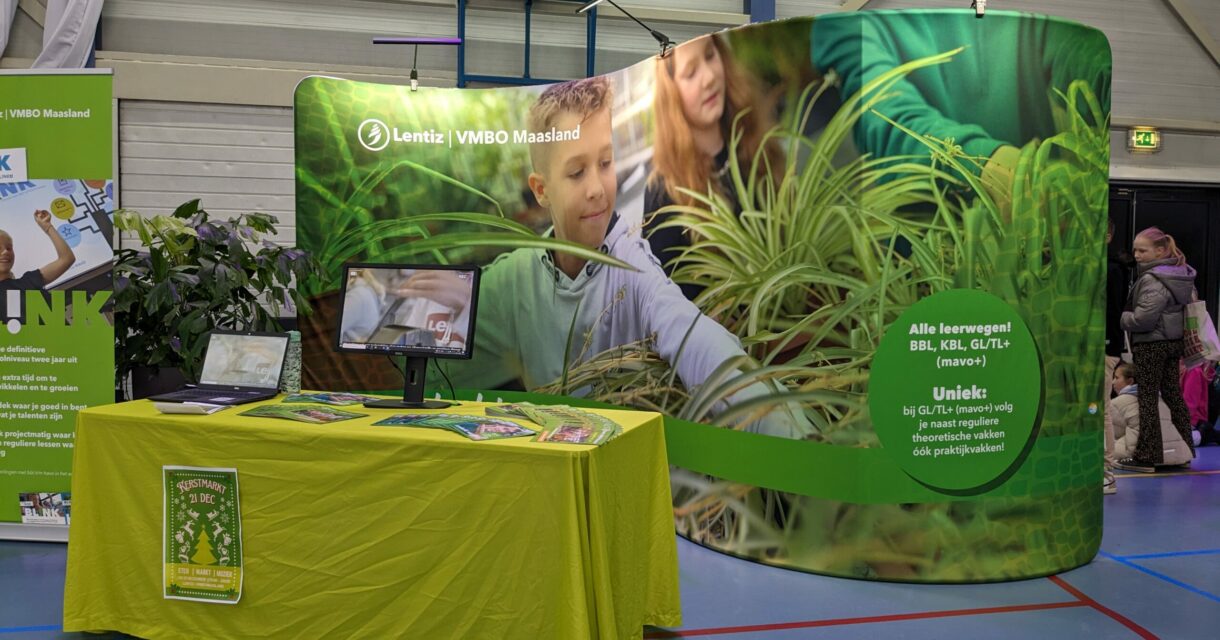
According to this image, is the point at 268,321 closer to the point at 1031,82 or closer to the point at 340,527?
the point at 340,527

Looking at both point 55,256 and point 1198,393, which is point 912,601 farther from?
point 1198,393

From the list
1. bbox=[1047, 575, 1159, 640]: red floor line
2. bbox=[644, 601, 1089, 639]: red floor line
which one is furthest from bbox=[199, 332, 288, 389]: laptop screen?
bbox=[1047, 575, 1159, 640]: red floor line

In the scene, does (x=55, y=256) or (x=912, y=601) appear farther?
(x=55, y=256)

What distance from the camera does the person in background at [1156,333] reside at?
609 cm

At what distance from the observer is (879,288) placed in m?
3.63

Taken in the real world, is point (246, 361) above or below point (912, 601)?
above

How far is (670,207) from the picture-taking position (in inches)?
168

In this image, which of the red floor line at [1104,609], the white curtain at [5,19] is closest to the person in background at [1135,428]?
the red floor line at [1104,609]

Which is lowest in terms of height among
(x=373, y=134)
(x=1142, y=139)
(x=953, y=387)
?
(x=953, y=387)

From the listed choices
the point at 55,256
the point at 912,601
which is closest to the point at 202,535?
the point at 55,256

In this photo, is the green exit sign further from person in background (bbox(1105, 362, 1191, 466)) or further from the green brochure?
the green brochure

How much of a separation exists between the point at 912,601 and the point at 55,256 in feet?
12.4

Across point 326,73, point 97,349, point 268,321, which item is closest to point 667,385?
point 268,321

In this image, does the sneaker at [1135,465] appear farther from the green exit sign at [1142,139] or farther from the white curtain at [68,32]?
the white curtain at [68,32]
